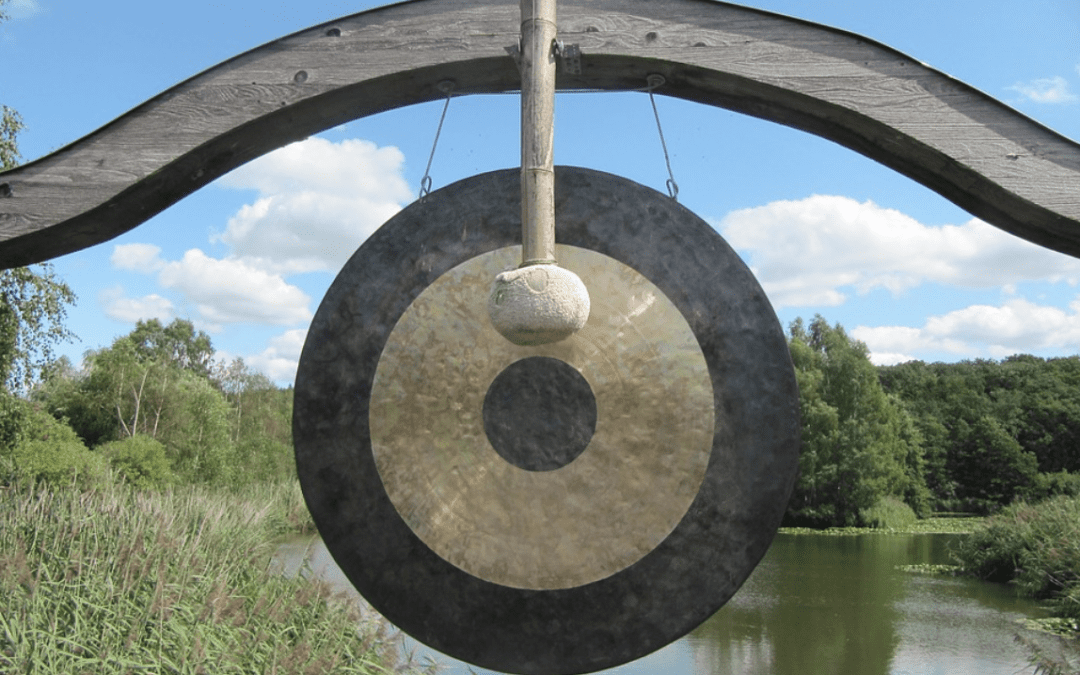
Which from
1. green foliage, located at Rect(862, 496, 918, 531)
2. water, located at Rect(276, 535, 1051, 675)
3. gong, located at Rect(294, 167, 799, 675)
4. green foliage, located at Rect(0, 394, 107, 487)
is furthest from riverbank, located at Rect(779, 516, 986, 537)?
gong, located at Rect(294, 167, 799, 675)

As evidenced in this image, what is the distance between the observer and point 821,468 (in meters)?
24.7

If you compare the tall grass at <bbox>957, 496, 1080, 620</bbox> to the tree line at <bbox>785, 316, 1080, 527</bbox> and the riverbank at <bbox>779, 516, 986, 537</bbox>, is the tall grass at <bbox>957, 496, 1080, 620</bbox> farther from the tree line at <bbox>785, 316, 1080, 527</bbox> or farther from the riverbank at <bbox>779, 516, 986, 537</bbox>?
the riverbank at <bbox>779, 516, 986, 537</bbox>

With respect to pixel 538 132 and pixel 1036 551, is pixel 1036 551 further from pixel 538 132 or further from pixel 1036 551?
pixel 538 132

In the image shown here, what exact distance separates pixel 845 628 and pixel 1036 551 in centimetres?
378

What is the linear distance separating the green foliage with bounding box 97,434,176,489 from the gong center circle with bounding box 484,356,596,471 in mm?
12749

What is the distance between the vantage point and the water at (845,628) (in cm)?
912

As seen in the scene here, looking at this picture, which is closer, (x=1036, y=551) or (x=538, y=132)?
(x=538, y=132)

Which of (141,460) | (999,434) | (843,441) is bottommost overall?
(141,460)

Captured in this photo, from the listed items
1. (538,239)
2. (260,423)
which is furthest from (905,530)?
Result: (538,239)

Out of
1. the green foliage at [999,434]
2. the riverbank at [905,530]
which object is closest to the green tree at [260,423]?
the riverbank at [905,530]

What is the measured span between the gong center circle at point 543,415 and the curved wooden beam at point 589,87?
1.02 metres

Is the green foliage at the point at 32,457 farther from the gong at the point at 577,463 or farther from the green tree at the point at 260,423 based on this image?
the gong at the point at 577,463

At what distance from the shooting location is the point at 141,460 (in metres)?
14.1

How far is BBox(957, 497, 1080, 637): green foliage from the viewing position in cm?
1048
